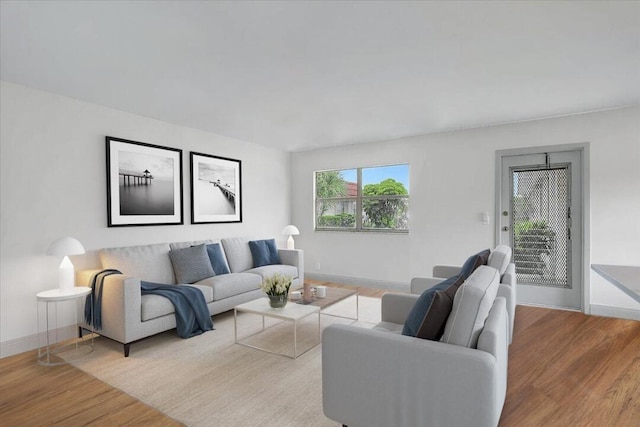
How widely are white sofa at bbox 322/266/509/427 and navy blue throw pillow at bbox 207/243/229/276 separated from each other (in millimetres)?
2894

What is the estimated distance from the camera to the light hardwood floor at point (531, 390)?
83.4 inches

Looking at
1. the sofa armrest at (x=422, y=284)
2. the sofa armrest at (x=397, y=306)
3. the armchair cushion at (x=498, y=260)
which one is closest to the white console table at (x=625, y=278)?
the armchair cushion at (x=498, y=260)

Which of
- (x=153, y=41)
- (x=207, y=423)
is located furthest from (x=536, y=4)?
(x=207, y=423)

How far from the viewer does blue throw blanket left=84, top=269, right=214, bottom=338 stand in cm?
323

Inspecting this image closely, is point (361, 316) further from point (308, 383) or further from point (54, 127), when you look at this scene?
point (54, 127)

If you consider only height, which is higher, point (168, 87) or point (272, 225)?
point (168, 87)

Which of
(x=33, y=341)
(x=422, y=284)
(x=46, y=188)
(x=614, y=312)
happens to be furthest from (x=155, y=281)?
(x=614, y=312)

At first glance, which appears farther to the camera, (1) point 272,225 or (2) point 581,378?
(1) point 272,225

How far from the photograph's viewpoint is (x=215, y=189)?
5062 mm

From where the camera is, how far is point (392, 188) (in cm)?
568

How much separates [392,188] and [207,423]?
4.43 metres

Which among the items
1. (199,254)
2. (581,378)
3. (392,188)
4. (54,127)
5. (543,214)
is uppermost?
(54,127)

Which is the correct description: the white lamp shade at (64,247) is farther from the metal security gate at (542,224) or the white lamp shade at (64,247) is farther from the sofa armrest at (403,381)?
the metal security gate at (542,224)

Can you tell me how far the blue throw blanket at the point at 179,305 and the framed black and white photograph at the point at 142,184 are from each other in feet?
2.78
